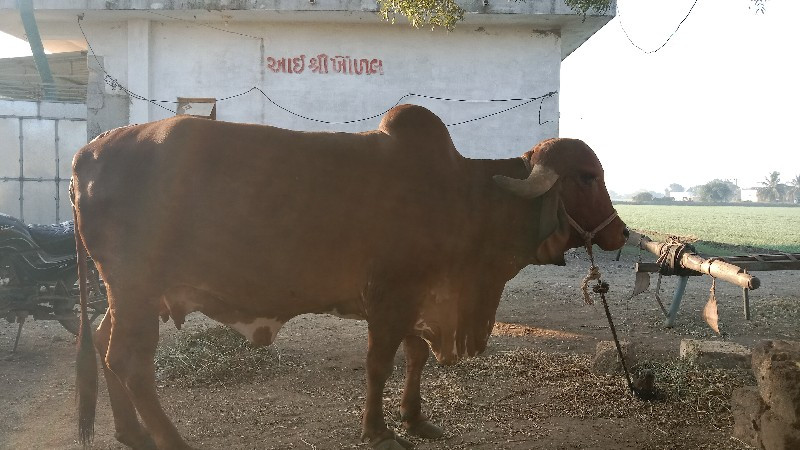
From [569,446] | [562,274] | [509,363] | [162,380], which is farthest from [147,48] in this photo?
[569,446]

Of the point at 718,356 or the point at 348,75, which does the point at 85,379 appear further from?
the point at 348,75

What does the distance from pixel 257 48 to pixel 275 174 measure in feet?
41.1

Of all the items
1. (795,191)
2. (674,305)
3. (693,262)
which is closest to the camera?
(693,262)

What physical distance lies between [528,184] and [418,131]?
2.66 ft

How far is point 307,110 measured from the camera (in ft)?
51.0

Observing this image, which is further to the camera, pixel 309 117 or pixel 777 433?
pixel 309 117

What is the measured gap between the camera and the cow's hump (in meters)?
4.24

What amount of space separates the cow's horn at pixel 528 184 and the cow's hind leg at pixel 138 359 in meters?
2.33

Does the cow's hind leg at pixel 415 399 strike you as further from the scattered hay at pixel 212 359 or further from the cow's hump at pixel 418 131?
the scattered hay at pixel 212 359

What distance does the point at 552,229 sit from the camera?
432 centimetres

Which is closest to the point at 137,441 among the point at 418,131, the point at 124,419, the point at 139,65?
the point at 124,419

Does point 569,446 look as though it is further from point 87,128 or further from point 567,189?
point 87,128

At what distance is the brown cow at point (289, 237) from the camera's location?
3812mm

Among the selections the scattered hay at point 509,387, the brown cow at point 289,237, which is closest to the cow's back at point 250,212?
the brown cow at point 289,237
